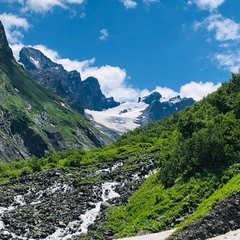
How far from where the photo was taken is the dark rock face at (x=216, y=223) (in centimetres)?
3992

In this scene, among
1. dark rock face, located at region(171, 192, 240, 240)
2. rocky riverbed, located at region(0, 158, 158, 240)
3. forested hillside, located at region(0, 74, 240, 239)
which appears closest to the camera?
dark rock face, located at region(171, 192, 240, 240)

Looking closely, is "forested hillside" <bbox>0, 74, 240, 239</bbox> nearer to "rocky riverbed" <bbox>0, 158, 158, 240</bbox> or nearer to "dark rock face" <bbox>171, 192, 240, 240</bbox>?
"dark rock face" <bbox>171, 192, 240, 240</bbox>

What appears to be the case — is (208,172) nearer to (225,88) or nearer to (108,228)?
(108,228)

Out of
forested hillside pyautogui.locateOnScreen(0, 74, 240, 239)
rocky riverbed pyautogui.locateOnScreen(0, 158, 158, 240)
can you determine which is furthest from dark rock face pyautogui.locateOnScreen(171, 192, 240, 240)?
rocky riverbed pyautogui.locateOnScreen(0, 158, 158, 240)

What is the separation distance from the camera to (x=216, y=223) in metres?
40.7

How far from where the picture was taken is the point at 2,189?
3479 inches

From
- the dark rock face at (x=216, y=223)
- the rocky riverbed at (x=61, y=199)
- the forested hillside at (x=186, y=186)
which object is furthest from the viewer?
the rocky riverbed at (x=61, y=199)

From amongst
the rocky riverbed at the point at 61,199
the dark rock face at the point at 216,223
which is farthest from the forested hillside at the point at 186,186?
the rocky riverbed at the point at 61,199

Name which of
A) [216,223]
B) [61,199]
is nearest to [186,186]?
[216,223]

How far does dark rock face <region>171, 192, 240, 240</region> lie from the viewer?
3992cm

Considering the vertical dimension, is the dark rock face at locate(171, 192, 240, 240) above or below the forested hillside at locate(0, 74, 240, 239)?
below

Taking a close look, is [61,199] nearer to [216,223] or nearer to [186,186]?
[186,186]

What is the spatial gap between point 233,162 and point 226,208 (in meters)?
17.0

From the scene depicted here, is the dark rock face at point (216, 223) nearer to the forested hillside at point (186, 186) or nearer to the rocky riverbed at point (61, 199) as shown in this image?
the forested hillside at point (186, 186)
